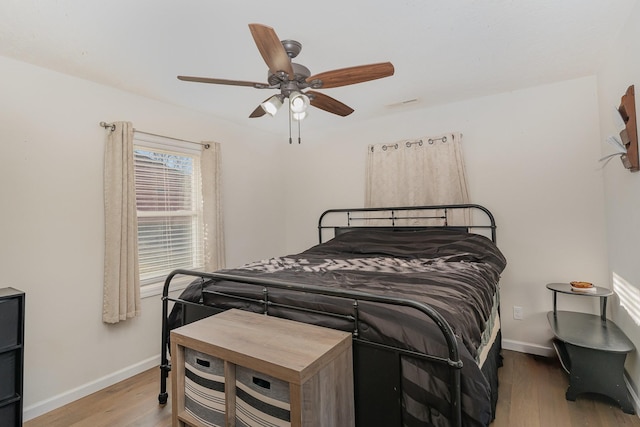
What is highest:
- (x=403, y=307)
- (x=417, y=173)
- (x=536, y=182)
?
(x=417, y=173)

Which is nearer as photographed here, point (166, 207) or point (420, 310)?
point (420, 310)

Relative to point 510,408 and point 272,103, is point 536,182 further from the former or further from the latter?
point 272,103

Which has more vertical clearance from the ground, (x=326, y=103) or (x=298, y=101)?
(x=326, y=103)

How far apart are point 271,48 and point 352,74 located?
0.48 meters

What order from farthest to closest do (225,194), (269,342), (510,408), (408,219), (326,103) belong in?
(225,194), (408,219), (326,103), (510,408), (269,342)

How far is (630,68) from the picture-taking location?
6.23 feet

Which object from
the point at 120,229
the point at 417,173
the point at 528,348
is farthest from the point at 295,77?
the point at 528,348

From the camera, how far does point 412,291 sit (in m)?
1.70

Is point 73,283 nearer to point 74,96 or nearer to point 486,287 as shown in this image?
point 74,96

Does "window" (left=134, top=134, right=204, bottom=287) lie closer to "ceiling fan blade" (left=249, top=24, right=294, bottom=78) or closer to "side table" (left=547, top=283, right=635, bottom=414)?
"ceiling fan blade" (left=249, top=24, right=294, bottom=78)

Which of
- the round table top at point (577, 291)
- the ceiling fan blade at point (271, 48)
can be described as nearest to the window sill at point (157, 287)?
the ceiling fan blade at point (271, 48)

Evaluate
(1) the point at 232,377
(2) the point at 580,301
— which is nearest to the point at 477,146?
(2) the point at 580,301

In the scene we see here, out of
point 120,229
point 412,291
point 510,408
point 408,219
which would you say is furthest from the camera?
point 408,219

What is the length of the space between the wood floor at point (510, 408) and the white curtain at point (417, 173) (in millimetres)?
1386
